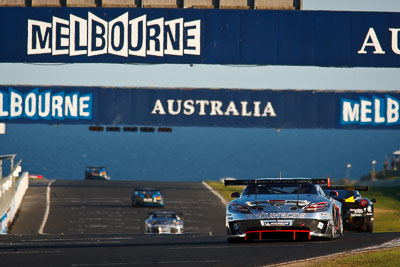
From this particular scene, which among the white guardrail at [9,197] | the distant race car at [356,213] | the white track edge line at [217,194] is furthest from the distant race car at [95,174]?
the distant race car at [356,213]

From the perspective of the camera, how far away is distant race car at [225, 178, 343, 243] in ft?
58.4

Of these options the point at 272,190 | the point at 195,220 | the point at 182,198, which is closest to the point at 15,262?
the point at 272,190

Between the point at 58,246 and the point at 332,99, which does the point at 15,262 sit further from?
the point at 332,99

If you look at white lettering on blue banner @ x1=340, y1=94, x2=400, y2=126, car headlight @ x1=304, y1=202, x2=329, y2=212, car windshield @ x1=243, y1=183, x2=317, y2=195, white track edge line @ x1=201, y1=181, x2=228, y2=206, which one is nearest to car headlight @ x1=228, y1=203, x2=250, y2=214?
car windshield @ x1=243, y1=183, x2=317, y2=195

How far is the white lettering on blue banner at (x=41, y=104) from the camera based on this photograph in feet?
140

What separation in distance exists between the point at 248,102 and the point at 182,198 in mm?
28792

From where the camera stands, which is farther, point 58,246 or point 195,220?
point 195,220

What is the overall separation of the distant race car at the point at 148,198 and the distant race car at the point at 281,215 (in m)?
43.6

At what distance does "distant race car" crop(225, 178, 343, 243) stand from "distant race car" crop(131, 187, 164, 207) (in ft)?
143

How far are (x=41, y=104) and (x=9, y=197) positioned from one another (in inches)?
304

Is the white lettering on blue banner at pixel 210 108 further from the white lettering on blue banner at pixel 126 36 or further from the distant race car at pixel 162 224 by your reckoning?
the distant race car at pixel 162 224

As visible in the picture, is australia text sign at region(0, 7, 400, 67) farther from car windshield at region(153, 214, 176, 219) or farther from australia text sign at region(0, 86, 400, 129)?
car windshield at region(153, 214, 176, 219)

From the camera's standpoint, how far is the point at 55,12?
40250 millimetres

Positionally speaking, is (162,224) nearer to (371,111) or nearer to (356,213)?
(371,111)
